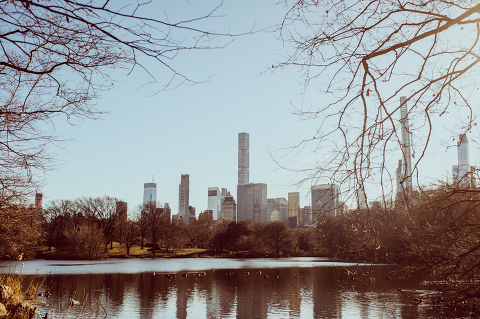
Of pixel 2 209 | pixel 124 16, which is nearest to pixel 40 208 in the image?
pixel 2 209

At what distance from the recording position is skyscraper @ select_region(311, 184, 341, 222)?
370 centimetres

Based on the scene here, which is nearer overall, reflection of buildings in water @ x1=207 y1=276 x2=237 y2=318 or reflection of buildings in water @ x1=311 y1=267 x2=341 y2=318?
reflection of buildings in water @ x1=311 y1=267 x2=341 y2=318

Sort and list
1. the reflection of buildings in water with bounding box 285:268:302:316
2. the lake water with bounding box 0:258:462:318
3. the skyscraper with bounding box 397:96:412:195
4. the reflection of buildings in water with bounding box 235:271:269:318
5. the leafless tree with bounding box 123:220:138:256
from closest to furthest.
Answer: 1. the skyscraper with bounding box 397:96:412:195
2. the lake water with bounding box 0:258:462:318
3. the reflection of buildings in water with bounding box 235:271:269:318
4. the reflection of buildings in water with bounding box 285:268:302:316
5. the leafless tree with bounding box 123:220:138:256

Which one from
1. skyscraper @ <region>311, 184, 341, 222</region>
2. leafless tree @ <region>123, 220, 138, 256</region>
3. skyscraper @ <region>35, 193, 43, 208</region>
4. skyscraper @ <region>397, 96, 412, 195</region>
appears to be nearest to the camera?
skyscraper @ <region>397, 96, 412, 195</region>

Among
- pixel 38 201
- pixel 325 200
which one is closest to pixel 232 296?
pixel 38 201

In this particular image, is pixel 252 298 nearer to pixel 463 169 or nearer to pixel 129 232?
pixel 463 169

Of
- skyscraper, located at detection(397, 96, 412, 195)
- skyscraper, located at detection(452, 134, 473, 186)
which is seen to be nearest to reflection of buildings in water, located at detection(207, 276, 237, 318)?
skyscraper, located at detection(452, 134, 473, 186)

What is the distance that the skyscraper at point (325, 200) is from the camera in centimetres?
370

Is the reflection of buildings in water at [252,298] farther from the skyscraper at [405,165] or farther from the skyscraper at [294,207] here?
the skyscraper at [405,165]

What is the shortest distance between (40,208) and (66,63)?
5.73 metres

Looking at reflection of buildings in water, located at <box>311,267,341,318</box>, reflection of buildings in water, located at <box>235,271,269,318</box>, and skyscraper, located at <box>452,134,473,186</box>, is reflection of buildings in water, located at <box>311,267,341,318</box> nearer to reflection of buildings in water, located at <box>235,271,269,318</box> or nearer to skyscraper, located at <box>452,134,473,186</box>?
reflection of buildings in water, located at <box>235,271,269,318</box>

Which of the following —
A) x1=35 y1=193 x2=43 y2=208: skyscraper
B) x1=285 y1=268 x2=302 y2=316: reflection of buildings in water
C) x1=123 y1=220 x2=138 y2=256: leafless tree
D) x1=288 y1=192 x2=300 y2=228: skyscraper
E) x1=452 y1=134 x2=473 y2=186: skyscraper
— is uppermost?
x1=452 y1=134 x2=473 y2=186: skyscraper

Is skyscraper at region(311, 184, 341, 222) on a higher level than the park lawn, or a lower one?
higher

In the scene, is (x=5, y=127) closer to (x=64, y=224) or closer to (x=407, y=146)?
(x=407, y=146)
